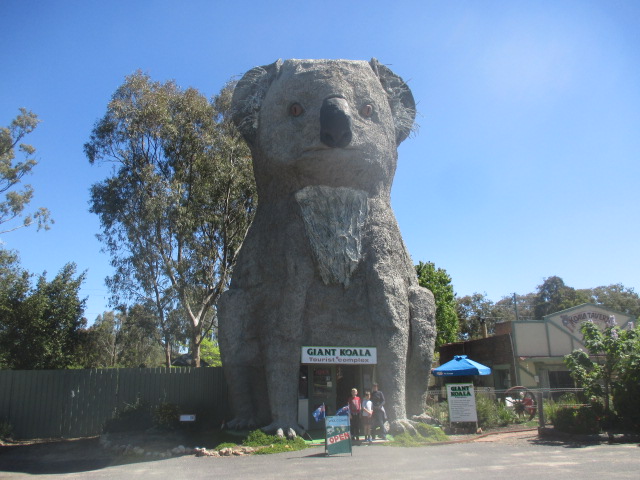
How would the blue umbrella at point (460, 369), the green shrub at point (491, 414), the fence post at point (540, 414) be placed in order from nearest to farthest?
the fence post at point (540, 414) → the green shrub at point (491, 414) → the blue umbrella at point (460, 369)

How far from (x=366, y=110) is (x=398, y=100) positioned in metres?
1.75

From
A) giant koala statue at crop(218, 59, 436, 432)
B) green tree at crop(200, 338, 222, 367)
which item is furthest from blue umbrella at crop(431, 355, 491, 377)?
green tree at crop(200, 338, 222, 367)

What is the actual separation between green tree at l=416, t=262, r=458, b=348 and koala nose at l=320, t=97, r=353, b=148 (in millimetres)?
16448

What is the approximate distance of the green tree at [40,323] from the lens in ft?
56.7

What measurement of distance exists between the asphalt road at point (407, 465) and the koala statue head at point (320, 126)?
5.58m

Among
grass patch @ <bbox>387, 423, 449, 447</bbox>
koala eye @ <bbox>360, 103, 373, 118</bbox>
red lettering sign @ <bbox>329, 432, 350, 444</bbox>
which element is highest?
koala eye @ <bbox>360, 103, 373, 118</bbox>

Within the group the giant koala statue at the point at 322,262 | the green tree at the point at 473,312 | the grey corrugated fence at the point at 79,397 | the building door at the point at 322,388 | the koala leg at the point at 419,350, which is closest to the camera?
the giant koala statue at the point at 322,262

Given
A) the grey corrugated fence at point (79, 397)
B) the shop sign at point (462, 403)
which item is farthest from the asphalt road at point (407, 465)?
the grey corrugated fence at point (79, 397)

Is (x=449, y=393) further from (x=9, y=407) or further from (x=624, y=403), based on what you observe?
(x=9, y=407)

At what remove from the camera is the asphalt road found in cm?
699

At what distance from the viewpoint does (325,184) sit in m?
10.9

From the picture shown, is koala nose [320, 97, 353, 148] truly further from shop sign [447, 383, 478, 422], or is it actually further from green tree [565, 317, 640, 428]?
green tree [565, 317, 640, 428]

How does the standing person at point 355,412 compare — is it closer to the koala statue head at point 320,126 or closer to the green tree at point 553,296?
the koala statue head at point 320,126

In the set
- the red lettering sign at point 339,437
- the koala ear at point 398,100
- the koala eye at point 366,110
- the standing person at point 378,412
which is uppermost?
the koala ear at point 398,100
